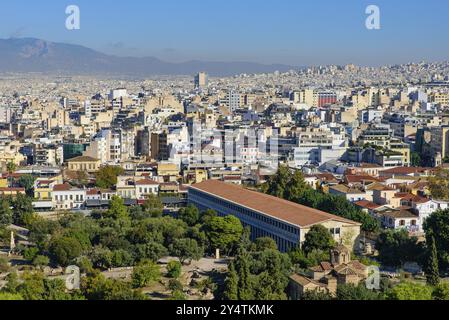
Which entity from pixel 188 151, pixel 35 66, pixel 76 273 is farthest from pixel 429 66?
pixel 76 273

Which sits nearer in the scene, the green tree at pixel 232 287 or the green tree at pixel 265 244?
the green tree at pixel 232 287

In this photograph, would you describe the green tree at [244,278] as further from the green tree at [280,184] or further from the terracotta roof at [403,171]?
the terracotta roof at [403,171]

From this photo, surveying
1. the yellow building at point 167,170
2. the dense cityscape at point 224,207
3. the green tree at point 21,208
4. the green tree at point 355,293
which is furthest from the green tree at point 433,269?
the yellow building at point 167,170

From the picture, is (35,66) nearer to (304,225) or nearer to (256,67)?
(256,67)

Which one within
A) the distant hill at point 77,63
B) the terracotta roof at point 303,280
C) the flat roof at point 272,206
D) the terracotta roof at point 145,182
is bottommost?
the terracotta roof at point 303,280

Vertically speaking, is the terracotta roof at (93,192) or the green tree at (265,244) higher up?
the terracotta roof at (93,192)

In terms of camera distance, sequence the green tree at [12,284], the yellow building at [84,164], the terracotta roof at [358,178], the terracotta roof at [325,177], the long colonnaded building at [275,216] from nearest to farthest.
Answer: the green tree at [12,284] < the long colonnaded building at [275,216] < the terracotta roof at [358,178] < the terracotta roof at [325,177] < the yellow building at [84,164]

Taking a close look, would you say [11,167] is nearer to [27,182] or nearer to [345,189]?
[27,182]
